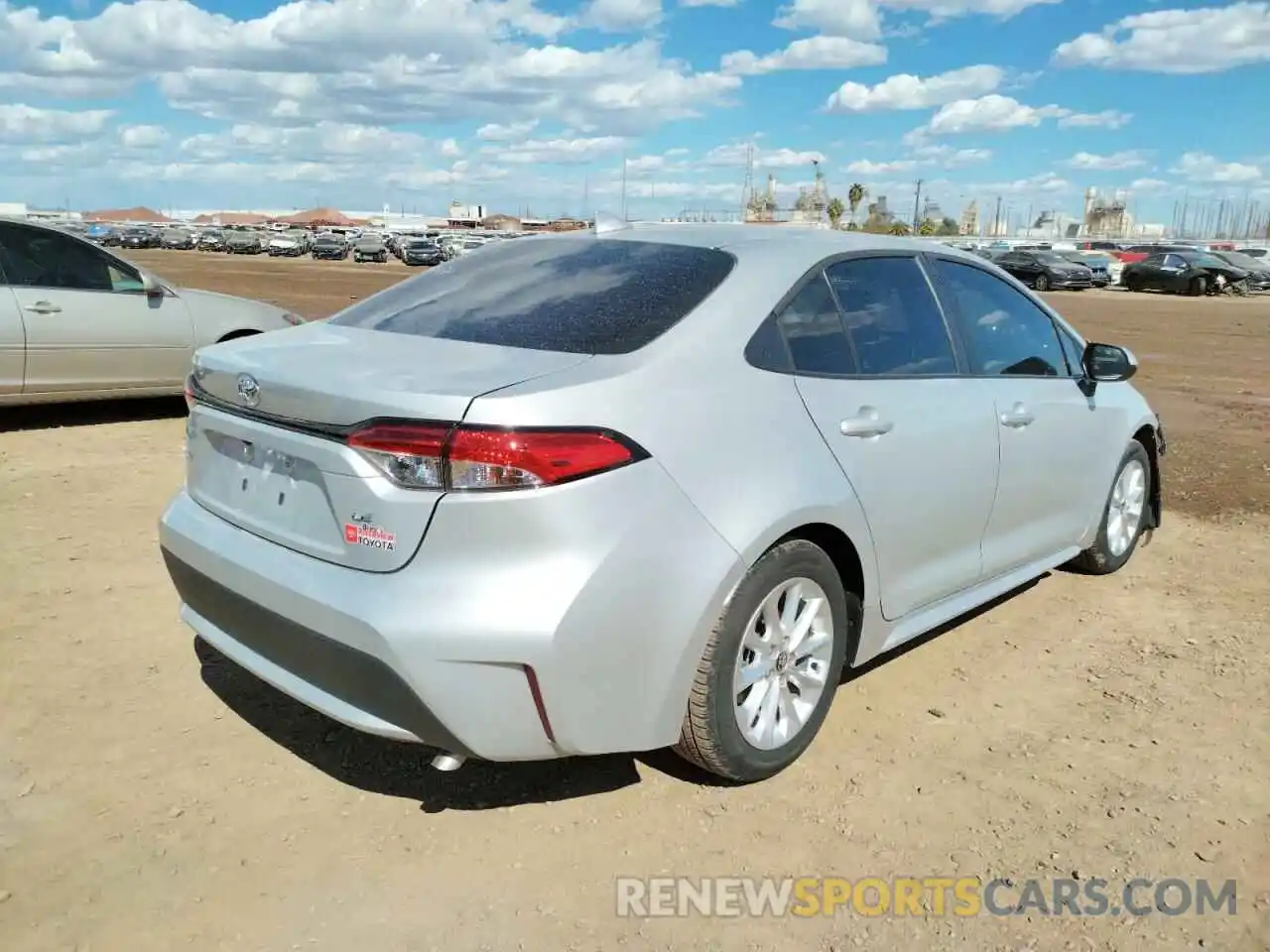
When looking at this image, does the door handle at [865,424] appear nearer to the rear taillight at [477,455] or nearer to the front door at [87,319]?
the rear taillight at [477,455]

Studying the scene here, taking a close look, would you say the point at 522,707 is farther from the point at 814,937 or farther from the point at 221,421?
the point at 221,421

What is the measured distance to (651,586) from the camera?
2.62 metres

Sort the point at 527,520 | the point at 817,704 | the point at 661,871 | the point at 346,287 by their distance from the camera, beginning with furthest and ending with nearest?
the point at 346,287 < the point at 817,704 < the point at 661,871 < the point at 527,520

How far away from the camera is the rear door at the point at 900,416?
3264mm

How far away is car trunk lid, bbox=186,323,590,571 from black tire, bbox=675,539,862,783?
2.60 ft

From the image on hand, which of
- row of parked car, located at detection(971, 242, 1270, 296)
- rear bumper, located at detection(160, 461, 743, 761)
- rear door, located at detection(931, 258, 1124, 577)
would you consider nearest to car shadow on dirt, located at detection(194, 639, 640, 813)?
rear bumper, located at detection(160, 461, 743, 761)

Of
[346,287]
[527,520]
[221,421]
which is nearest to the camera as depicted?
[527,520]

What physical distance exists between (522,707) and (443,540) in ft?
1.50

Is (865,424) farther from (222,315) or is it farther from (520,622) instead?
(222,315)

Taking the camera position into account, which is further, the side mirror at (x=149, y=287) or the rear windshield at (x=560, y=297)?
the side mirror at (x=149, y=287)

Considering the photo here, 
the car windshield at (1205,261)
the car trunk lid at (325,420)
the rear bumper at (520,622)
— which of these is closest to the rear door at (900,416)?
the rear bumper at (520,622)

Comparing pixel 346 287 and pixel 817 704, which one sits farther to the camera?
pixel 346 287

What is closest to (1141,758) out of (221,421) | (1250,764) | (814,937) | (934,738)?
(1250,764)

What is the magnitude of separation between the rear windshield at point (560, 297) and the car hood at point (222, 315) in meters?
5.12
